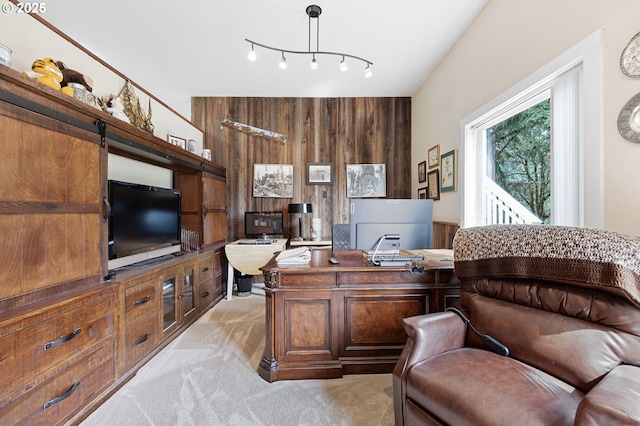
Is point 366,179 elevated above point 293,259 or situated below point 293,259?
above

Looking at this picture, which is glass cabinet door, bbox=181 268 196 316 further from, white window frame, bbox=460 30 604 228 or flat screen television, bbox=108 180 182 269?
white window frame, bbox=460 30 604 228

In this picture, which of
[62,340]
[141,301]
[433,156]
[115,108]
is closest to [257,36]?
[115,108]

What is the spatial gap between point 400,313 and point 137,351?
76.5 inches

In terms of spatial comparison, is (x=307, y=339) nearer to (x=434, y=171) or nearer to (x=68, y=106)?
(x=68, y=106)

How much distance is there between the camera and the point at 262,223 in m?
3.91

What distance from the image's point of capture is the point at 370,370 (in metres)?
1.79

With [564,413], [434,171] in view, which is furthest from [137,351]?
[434,171]

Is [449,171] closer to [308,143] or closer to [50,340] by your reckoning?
[308,143]

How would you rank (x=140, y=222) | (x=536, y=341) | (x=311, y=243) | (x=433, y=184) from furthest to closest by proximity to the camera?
→ (x=311, y=243) < (x=433, y=184) < (x=140, y=222) < (x=536, y=341)

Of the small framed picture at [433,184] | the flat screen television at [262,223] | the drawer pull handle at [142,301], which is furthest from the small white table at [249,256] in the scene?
the small framed picture at [433,184]

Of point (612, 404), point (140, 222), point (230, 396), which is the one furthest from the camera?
point (140, 222)

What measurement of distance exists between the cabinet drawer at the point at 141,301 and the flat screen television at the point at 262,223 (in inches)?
73.9

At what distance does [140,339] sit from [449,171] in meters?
3.40

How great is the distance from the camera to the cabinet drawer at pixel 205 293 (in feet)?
9.40
